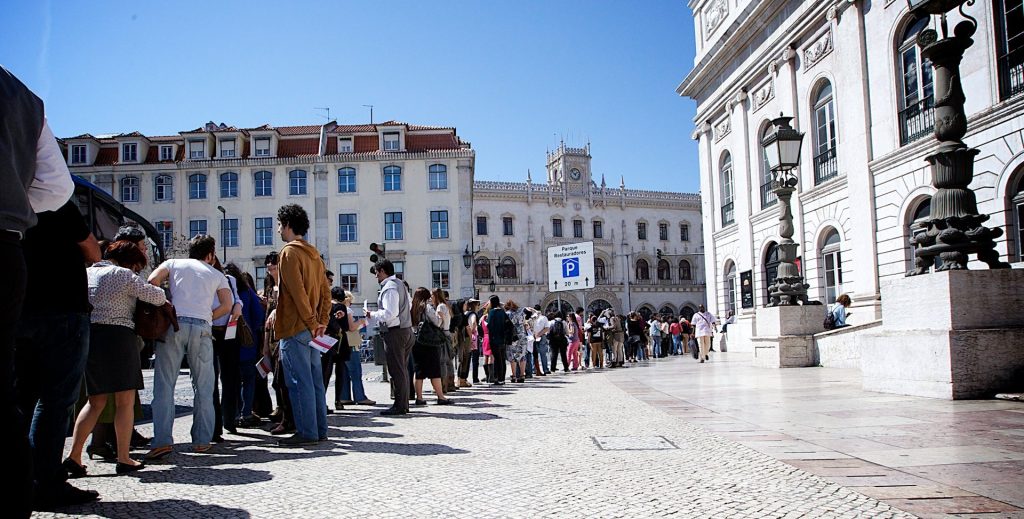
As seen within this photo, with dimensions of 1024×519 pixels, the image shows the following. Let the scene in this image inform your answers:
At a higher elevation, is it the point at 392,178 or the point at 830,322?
the point at 392,178

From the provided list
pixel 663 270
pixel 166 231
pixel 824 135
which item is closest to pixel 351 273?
pixel 166 231

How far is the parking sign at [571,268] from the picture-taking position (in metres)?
26.0

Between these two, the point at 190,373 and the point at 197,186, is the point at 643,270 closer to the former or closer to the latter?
the point at 197,186

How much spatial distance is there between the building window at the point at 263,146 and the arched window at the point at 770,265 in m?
30.1

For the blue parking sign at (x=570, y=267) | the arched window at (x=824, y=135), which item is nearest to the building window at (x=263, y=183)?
the blue parking sign at (x=570, y=267)

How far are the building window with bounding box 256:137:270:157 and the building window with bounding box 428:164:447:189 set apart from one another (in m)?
9.92

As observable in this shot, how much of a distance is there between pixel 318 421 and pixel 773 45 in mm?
22933

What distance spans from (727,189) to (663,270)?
42.2 meters

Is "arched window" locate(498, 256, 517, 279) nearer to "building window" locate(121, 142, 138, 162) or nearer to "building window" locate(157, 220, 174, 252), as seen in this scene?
"building window" locate(157, 220, 174, 252)

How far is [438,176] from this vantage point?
43.3 metres

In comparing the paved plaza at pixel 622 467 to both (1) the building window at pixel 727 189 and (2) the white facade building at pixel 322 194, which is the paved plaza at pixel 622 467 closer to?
(1) the building window at pixel 727 189

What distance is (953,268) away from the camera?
774cm

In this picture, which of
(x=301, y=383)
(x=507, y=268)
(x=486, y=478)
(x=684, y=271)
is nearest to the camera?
(x=486, y=478)

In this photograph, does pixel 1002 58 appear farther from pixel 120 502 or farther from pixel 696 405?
pixel 120 502
